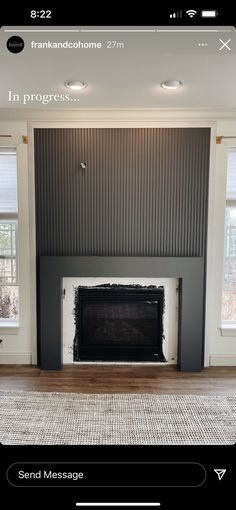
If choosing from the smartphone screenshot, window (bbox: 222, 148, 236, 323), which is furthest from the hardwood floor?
window (bbox: 222, 148, 236, 323)

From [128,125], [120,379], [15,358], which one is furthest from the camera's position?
[15,358]

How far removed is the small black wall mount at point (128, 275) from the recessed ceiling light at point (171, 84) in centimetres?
140

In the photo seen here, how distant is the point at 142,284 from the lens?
2973mm

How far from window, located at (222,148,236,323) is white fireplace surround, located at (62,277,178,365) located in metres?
0.52

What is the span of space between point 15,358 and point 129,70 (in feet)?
9.07

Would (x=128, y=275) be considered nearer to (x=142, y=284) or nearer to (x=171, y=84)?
(x=142, y=284)

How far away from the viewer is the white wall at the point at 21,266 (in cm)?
286

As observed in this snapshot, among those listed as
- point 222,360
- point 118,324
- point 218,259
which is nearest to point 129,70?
point 218,259

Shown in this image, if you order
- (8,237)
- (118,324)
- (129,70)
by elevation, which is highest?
(129,70)

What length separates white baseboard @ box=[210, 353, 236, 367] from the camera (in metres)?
3.07

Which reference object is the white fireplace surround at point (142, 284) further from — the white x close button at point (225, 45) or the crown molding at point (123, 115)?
the white x close button at point (225, 45)
